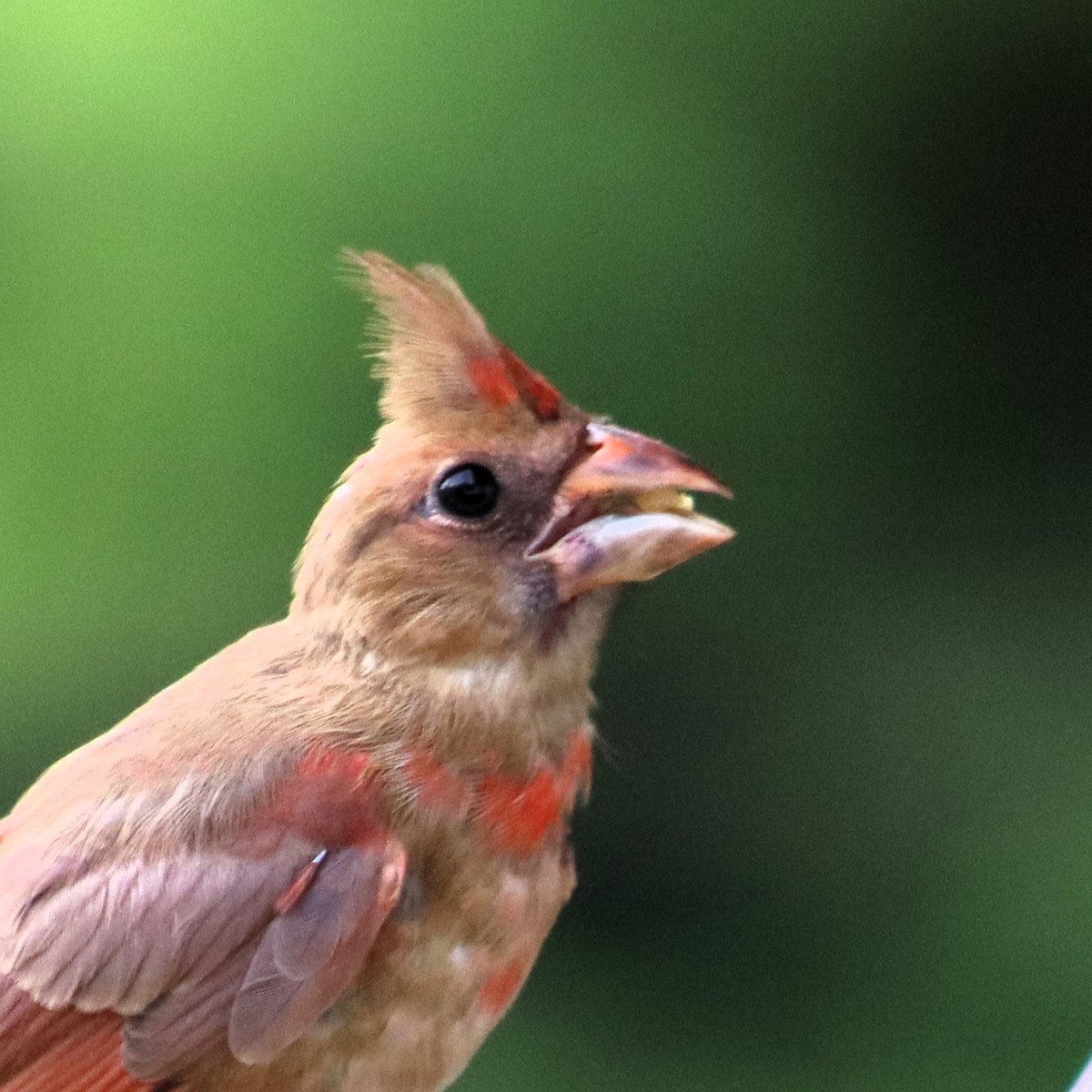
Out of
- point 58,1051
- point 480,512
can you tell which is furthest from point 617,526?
point 58,1051

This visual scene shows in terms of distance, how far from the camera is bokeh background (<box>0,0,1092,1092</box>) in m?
1.17

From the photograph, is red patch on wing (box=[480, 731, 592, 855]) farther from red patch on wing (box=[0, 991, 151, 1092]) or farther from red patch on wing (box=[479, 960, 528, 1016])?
red patch on wing (box=[0, 991, 151, 1092])

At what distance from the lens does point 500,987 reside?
0.95 metres

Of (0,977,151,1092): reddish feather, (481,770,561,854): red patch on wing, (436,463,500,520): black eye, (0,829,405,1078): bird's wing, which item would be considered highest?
(436,463,500,520): black eye

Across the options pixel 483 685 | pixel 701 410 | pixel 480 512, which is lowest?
pixel 483 685

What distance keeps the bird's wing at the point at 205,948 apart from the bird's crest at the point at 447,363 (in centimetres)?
31

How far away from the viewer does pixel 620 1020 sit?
4.28 ft

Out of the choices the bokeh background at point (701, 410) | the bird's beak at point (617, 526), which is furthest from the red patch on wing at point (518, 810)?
the bokeh background at point (701, 410)

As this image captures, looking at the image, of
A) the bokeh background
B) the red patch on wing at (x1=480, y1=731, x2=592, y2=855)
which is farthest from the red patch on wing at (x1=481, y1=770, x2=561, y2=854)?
the bokeh background

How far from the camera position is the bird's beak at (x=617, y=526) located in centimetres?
92

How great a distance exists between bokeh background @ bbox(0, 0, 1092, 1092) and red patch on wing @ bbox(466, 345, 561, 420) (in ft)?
0.62

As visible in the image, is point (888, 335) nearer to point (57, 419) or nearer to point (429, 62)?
point (429, 62)

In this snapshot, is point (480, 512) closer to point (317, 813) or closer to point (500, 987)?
point (317, 813)

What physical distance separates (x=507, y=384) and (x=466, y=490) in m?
0.09
